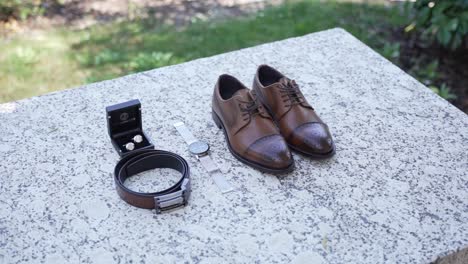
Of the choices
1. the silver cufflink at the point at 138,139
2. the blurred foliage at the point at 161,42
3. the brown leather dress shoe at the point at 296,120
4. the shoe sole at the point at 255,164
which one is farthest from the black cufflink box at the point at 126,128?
the blurred foliage at the point at 161,42

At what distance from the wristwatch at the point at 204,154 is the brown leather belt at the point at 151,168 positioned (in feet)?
0.29

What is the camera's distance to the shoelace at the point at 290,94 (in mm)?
1504

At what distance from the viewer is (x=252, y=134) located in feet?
4.64

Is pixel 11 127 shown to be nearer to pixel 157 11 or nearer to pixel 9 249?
pixel 9 249

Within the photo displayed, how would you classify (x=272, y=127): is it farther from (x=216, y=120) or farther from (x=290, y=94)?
(x=216, y=120)

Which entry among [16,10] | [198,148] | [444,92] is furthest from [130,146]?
[16,10]

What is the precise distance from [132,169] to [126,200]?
0.13 metres

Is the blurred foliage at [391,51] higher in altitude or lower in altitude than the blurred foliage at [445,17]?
lower

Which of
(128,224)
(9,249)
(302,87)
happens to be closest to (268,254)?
(128,224)

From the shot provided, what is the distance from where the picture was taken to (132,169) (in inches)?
56.6

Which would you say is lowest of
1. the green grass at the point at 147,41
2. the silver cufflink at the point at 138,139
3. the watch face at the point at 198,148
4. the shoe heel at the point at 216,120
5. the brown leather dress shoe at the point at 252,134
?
the green grass at the point at 147,41

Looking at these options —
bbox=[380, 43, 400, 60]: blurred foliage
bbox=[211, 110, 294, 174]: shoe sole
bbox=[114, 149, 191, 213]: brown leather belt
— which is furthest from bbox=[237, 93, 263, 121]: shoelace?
bbox=[380, 43, 400, 60]: blurred foliage

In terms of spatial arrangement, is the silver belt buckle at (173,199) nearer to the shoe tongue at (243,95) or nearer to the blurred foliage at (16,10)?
the shoe tongue at (243,95)

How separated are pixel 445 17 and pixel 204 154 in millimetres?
1601
